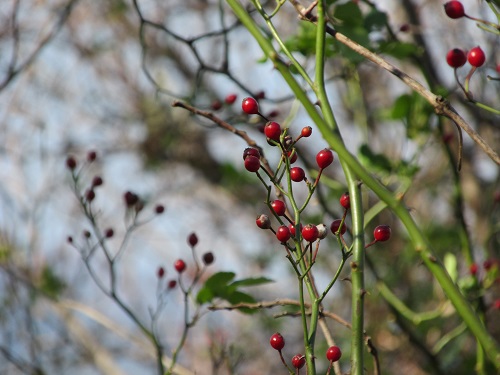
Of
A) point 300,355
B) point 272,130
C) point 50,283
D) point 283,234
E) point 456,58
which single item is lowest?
point 50,283

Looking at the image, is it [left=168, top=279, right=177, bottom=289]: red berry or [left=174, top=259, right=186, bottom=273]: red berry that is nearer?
[left=174, top=259, right=186, bottom=273]: red berry

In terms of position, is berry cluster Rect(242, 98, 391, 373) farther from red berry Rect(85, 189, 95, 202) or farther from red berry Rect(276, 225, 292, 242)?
red berry Rect(85, 189, 95, 202)

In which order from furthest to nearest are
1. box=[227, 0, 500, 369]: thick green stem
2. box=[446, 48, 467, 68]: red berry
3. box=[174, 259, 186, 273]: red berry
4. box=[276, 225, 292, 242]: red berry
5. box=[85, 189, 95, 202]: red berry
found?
box=[85, 189, 95, 202]: red berry
box=[174, 259, 186, 273]: red berry
box=[446, 48, 467, 68]: red berry
box=[276, 225, 292, 242]: red berry
box=[227, 0, 500, 369]: thick green stem

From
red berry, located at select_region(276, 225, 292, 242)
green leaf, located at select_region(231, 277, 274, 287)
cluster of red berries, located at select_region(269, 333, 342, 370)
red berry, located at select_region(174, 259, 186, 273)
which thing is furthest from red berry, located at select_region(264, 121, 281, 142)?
red berry, located at select_region(174, 259, 186, 273)

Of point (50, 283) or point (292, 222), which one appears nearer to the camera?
point (292, 222)

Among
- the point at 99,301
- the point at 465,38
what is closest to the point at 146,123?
the point at 99,301

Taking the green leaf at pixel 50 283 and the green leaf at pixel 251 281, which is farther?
the green leaf at pixel 50 283

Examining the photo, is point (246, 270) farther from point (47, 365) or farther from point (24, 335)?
point (24, 335)

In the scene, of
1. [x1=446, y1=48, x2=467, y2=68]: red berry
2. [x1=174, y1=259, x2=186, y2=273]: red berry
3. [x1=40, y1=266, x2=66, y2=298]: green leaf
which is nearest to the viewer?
[x1=446, y1=48, x2=467, y2=68]: red berry

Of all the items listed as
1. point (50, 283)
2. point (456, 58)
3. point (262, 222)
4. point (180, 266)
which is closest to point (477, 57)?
point (456, 58)

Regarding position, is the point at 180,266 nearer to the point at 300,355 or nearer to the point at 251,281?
the point at 251,281

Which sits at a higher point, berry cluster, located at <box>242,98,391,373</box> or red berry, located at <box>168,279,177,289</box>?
berry cluster, located at <box>242,98,391,373</box>

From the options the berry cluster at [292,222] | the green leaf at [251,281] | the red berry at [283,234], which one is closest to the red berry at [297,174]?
the berry cluster at [292,222]

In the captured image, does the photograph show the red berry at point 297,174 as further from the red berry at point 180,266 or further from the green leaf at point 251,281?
the red berry at point 180,266
